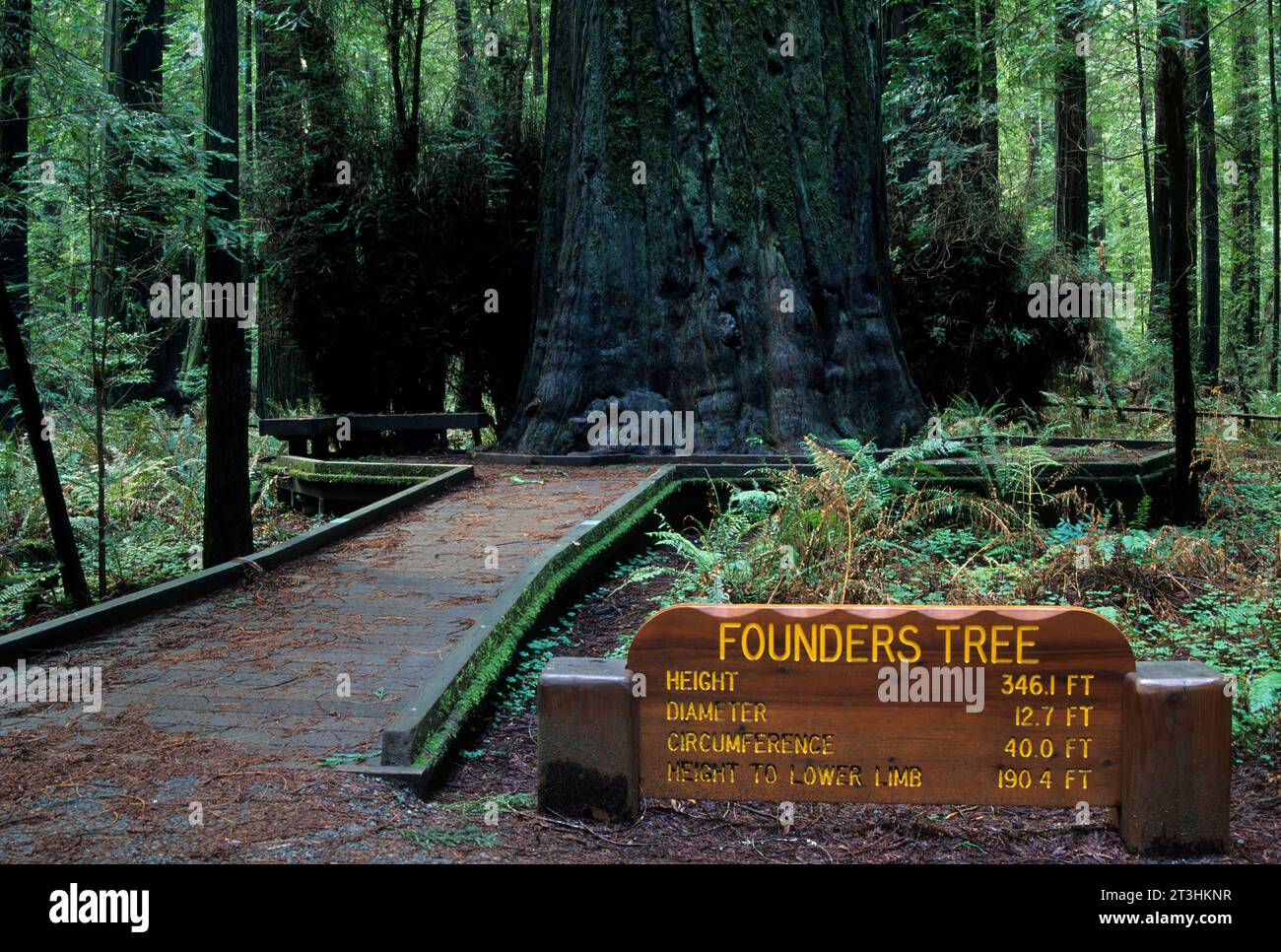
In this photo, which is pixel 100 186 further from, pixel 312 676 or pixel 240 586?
pixel 312 676

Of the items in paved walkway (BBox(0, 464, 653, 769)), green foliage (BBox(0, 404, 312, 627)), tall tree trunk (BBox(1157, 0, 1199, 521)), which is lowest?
paved walkway (BBox(0, 464, 653, 769))

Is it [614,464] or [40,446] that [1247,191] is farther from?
[40,446]

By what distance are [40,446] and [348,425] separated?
5339 millimetres

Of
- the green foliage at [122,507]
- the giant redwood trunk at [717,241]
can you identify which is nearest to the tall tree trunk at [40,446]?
the green foliage at [122,507]

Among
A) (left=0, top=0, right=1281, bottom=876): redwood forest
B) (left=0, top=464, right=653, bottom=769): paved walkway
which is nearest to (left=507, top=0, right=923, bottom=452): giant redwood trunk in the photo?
(left=0, top=0, right=1281, bottom=876): redwood forest

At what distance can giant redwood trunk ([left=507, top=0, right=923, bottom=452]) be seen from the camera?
12.5 m

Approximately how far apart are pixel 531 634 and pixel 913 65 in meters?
15.6

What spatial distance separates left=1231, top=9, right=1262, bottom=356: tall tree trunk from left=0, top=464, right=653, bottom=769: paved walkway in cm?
2175

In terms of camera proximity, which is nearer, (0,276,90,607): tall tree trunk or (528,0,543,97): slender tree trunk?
(0,276,90,607): tall tree trunk

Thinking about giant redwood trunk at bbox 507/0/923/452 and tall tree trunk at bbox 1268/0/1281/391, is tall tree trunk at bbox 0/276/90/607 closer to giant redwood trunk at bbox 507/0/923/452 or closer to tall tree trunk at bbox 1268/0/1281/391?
giant redwood trunk at bbox 507/0/923/452

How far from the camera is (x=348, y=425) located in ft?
43.8

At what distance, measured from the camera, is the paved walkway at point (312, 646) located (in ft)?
16.3

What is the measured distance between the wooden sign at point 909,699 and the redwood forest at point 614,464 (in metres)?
0.02

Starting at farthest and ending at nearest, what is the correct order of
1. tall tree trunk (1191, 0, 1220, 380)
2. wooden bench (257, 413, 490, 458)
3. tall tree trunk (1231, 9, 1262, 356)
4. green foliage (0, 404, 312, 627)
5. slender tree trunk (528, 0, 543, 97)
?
tall tree trunk (1231, 9, 1262, 356)
tall tree trunk (1191, 0, 1220, 380)
slender tree trunk (528, 0, 543, 97)
wooden bench (257, 413, 490, 458)
green foliage (0, 404, 312, 627)
